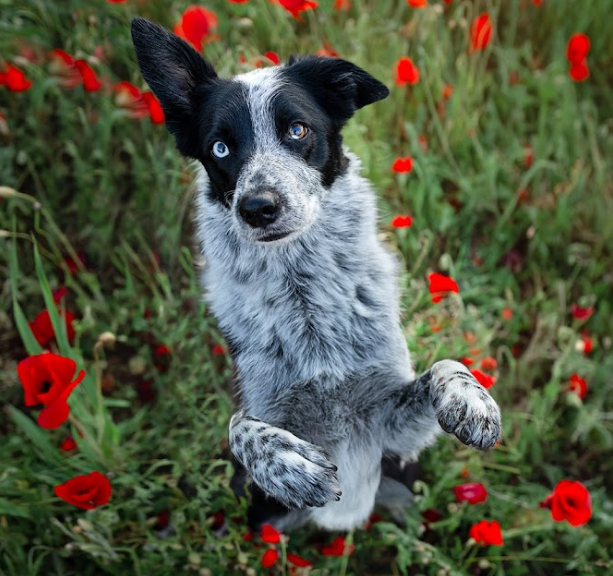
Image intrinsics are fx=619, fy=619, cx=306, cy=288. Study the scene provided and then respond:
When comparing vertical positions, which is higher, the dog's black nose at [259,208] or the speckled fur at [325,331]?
the dog's black nose at [259,208]

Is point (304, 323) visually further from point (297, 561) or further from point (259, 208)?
point (297, 561)

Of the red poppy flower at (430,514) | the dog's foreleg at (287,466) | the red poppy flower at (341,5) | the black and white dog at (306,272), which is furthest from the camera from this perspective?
the red poppy flower at (341,5)

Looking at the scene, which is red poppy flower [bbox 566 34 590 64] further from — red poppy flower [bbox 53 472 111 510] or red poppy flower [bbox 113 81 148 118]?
red poppy flower [bbox 53 472 111 510]

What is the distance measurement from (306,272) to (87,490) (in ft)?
3.80

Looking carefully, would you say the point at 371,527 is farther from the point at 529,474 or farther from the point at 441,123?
the point at 441,123

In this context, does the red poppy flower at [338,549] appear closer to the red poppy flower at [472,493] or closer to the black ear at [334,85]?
the red poppy flower at [472,493]

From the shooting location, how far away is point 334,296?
2439 millimetres

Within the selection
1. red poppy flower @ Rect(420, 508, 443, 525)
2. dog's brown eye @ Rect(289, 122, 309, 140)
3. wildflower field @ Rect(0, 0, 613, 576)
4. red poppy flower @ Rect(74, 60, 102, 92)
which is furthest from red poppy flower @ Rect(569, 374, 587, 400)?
red poppy flower @ Rect(74, 60, 102, 92)

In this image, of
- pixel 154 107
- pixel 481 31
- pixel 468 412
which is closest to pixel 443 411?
pixel 468 412

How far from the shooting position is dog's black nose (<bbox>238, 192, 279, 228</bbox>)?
204cm

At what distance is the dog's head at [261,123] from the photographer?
7.04 feet

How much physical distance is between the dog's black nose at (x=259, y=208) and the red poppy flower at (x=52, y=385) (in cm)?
79

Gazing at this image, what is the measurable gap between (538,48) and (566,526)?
3.20 m

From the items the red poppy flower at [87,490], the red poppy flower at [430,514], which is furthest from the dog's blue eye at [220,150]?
the red poppy flower at [430,514]
